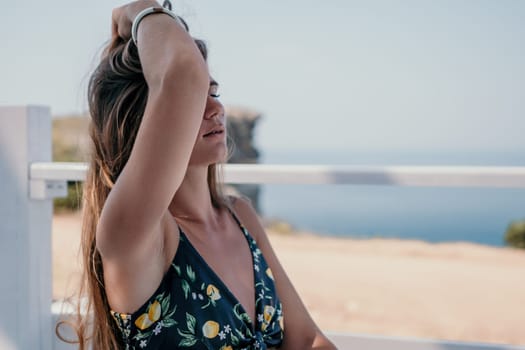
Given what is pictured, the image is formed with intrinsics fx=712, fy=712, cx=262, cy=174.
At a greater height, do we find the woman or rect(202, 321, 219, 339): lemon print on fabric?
the woman

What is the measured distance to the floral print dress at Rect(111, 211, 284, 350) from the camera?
1.25 metres

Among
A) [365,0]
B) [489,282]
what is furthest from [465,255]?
[365,0]

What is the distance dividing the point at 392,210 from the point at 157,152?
31.4 metres

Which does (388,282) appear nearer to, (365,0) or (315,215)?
(315,215)

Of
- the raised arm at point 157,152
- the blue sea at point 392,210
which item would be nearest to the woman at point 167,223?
the raised arm at point 157,152

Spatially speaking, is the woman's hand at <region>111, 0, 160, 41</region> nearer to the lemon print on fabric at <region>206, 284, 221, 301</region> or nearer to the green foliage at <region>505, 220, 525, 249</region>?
the lemon print on fabric at <region>206, 284, 221, 301</region>

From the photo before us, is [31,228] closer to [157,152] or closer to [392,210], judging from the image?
[157,152]

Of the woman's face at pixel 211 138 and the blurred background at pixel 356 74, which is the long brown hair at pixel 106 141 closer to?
the woman's face at pixel 211 138

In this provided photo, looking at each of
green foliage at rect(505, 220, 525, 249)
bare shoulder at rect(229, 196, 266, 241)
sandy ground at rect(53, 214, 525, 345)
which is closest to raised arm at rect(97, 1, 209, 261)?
bare shoulder at rect(229, 196, 266, 241)

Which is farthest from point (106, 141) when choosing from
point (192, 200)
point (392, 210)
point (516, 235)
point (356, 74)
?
point (356, 74)

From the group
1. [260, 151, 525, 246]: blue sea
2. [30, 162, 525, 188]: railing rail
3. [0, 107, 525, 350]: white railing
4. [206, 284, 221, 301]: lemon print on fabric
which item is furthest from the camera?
[260, 151, 525, 246]: blue sea

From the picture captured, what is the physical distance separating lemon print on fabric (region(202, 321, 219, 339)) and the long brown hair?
0.53 feet

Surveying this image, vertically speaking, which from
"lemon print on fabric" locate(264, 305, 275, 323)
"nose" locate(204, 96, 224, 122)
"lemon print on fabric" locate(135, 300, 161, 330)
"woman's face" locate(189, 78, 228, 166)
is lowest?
"lemon print on fabric" locate(264, 305, 275, 323)

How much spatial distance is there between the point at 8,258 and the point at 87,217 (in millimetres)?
798
